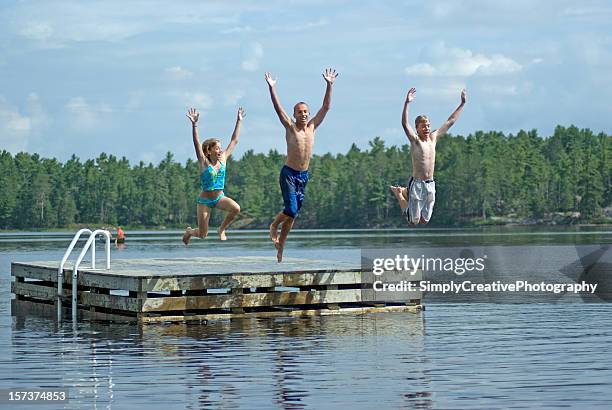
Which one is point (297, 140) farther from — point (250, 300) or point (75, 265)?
point (75, 265)

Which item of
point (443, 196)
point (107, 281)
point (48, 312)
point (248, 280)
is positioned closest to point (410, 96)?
point (248, 280)

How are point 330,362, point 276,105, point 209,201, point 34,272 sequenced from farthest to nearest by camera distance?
point 34,272, point 209,201, point 276,105, point 330,362

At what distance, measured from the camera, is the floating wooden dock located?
22969 millimetres

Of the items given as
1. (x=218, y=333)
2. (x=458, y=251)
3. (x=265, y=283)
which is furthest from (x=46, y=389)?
(x=458, y=251)

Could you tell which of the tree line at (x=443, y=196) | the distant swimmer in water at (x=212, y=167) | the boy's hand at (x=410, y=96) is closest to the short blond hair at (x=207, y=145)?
the distant swimmer in water at (x=212, y=167)

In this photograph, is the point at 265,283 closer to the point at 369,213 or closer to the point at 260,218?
the point at 369,213

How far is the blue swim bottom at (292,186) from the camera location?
21922mm

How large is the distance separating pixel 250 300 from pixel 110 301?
2685 millimetres

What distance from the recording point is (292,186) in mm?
21922

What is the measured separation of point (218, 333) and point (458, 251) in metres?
5.55

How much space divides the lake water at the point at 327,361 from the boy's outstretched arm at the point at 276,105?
372 centimetres

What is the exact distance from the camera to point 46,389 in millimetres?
15953

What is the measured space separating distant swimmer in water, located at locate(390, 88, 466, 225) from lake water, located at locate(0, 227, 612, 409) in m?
2.16

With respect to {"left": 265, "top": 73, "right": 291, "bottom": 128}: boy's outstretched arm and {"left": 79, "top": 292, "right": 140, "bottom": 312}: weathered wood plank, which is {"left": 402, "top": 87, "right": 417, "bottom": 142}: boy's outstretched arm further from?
{"left": 79, "top": 292, "right": 140, "bottom": 312}: weathered wood plank
